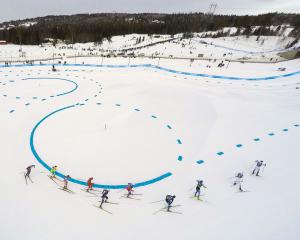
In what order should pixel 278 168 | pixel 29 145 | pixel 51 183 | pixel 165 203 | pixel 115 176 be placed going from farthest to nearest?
pixel 29 145 → pixel 278 168 → pixel 115 176 → pixel 51 183 → pixel 165 203

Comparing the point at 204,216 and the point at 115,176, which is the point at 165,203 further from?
the point at 115,176

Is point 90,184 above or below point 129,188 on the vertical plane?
below

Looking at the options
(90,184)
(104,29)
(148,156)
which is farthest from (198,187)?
(104,29)

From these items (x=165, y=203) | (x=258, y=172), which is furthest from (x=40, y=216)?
(x=258, y=172)

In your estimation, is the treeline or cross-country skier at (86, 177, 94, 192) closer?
cross-country skier at (86, 177, 94, 192)

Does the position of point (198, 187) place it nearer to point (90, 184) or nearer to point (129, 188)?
point (129, 188)

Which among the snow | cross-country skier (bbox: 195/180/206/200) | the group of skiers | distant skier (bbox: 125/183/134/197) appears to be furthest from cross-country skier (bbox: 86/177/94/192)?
cross-country skier (bbox: 195/180/206/200)

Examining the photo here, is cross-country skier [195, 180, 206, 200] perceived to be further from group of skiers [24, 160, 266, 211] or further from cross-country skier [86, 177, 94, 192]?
cross-country skier [86, 177, 94, 192]

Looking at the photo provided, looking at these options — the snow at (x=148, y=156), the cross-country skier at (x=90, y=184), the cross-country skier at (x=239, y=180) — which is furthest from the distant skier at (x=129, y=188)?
the cross-country skier at (x=239, y=180)
